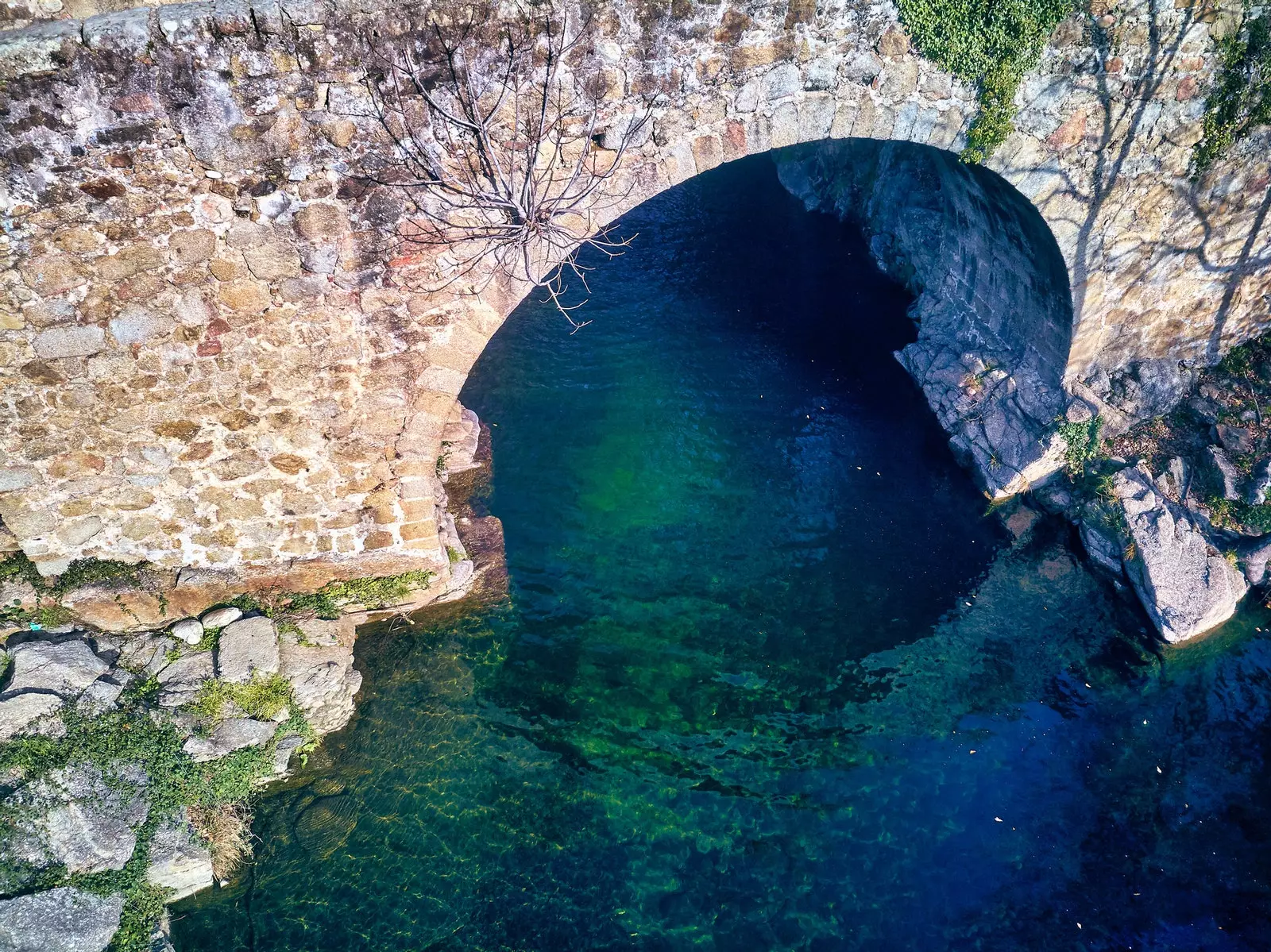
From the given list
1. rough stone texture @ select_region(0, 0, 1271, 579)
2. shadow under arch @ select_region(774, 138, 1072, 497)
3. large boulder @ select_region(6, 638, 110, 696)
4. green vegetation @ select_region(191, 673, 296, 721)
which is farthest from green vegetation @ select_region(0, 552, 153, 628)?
shadow under arch @ select_region(774, 138, 1072, 497)

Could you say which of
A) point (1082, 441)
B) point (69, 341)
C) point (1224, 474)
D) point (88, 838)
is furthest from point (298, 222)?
point (1224, 474)

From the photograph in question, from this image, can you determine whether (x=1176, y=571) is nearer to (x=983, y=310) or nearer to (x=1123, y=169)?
(x=983, y=310)

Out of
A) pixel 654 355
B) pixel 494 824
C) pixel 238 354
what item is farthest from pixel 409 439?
pixel 654 355

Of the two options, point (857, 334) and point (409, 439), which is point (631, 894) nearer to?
point (409, 439)

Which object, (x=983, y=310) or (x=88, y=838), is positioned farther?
(x=983, y=310)

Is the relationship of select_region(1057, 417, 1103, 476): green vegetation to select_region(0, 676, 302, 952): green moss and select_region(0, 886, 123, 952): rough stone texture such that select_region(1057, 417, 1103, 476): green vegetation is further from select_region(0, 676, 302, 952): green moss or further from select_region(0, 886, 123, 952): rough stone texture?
select_region(0, 886, 123, 952): rough stone texture
